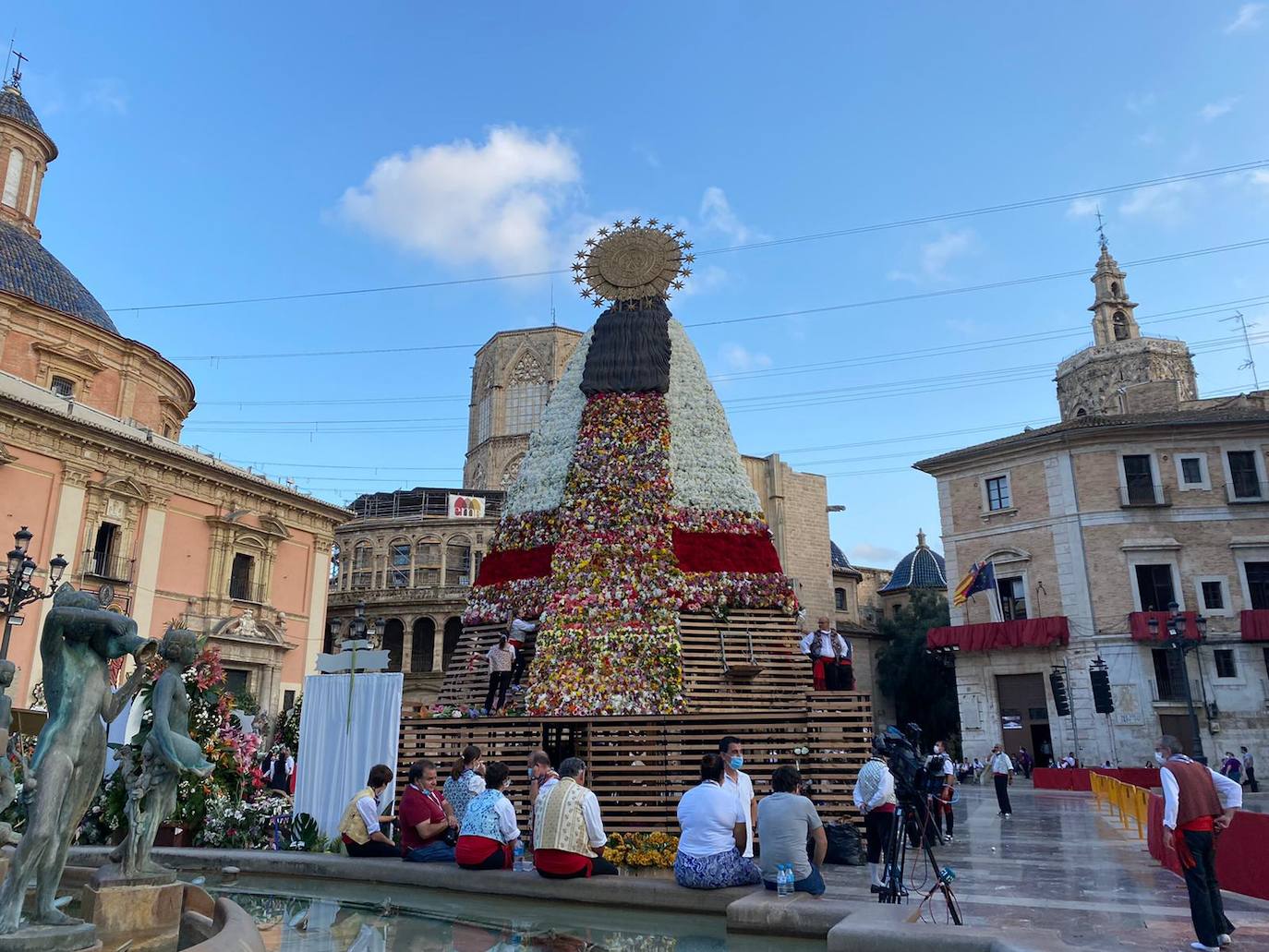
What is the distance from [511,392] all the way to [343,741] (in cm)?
5170

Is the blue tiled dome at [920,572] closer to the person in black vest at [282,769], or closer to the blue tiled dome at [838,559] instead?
the blue tiled dome at [838,559]

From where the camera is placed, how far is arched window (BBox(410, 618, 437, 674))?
45.0m

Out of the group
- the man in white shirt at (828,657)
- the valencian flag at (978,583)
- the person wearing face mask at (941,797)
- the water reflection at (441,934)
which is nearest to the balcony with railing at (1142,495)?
the valencian flag at (978,583)

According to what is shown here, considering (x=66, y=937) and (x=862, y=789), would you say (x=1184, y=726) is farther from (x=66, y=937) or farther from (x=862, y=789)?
(x=66, y=937)

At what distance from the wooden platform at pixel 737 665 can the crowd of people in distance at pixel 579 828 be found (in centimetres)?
535

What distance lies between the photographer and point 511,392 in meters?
61.5

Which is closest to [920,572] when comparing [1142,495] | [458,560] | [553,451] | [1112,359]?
[1112,359]

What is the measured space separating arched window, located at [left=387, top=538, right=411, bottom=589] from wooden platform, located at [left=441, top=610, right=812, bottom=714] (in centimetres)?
3153

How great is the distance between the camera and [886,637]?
151 feet

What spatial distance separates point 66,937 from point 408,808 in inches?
189

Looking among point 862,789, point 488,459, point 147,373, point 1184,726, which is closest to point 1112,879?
point 862,789

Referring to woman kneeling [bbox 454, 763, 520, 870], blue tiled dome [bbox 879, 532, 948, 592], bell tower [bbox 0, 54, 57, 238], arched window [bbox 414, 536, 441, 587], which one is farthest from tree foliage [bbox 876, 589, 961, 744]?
bell tower [bbox 0, 54, 57, 238]

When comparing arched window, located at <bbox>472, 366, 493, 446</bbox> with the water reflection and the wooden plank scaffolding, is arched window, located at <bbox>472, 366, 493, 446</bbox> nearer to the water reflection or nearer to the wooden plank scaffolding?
the wooden plank scaffolding

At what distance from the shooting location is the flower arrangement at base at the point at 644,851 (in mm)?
9008
